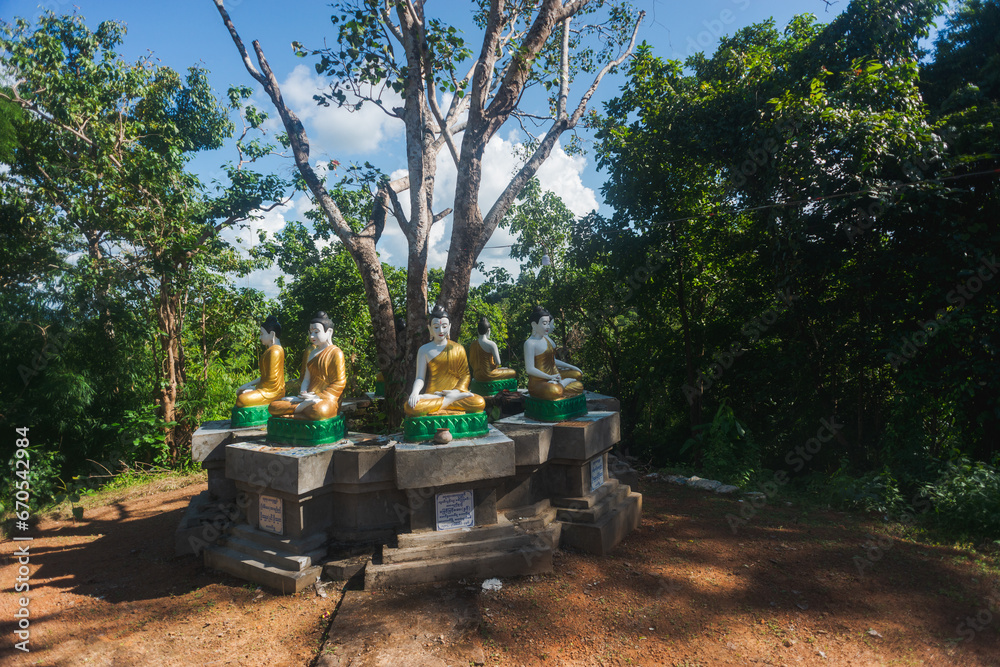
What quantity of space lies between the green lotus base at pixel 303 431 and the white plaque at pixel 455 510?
1.10 meters

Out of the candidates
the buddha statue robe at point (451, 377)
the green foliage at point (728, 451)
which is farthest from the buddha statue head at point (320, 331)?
the green foliage at point (728, 451)

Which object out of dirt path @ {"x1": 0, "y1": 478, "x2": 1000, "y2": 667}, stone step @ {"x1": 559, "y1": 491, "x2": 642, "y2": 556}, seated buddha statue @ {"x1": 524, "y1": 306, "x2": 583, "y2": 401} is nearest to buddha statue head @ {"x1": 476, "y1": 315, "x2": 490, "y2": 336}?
seated buddha statue @ {"x1": 524, "y1": 306, "x2": 583, "y2": 401}

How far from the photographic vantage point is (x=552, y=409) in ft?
16.9

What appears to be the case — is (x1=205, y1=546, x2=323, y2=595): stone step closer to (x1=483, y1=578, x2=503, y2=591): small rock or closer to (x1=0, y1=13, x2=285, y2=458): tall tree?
(x1=483, y1=578, x2=503, y2=591): small rock

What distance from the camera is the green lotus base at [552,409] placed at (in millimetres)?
5148

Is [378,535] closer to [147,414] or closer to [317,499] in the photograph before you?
[317,499]

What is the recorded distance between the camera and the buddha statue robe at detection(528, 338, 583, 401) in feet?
17.0

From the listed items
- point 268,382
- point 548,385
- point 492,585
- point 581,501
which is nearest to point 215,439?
point 268,382

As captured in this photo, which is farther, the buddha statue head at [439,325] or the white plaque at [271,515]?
the buddha statue head at [439,325]

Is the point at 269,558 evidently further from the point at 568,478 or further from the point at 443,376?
the point at 568,478

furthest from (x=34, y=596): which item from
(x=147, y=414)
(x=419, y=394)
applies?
(x=147, y=414)

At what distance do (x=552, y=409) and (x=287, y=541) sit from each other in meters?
2.56

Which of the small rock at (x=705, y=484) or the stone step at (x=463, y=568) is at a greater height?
the stone step at (x=463, y=568)

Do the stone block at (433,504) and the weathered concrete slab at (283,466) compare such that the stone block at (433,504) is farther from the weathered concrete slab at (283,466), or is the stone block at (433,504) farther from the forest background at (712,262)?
the forest background at (712,262)
